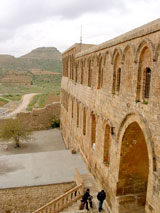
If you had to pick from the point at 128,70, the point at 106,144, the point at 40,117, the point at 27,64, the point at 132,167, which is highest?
the point at 27,64

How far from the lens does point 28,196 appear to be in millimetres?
10094

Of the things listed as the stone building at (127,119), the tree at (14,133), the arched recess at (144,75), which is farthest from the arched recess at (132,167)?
the tree at (14,133)

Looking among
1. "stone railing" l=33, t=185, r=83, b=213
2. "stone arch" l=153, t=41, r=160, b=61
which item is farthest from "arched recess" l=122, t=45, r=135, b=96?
"stone railing" l=33, t=185, r=83, b=213

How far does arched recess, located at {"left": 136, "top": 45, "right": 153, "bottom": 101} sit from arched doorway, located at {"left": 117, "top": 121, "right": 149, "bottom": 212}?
4.74 feet

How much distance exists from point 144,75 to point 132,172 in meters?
3.79

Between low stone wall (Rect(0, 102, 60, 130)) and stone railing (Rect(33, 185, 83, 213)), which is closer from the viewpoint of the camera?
stone railing (Rect(33, 185, 83, 213))

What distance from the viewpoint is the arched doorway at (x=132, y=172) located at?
7.59 m

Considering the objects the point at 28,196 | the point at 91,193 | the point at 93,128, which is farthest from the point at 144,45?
the point at 28,196

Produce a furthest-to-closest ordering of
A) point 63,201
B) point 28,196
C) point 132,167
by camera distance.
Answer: point 28,196 < point 63,201 < point 132,167

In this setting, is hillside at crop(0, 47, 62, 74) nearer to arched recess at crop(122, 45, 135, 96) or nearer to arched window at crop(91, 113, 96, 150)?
arched window at crop(91, 113, 96, 150)

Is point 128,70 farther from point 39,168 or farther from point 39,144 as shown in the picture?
point 39,144

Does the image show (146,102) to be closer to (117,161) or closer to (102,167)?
(117,161)

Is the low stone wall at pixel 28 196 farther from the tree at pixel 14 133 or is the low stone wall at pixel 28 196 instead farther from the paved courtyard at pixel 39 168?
the tree at pixel 14 133

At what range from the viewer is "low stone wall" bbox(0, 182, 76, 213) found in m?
9.92
